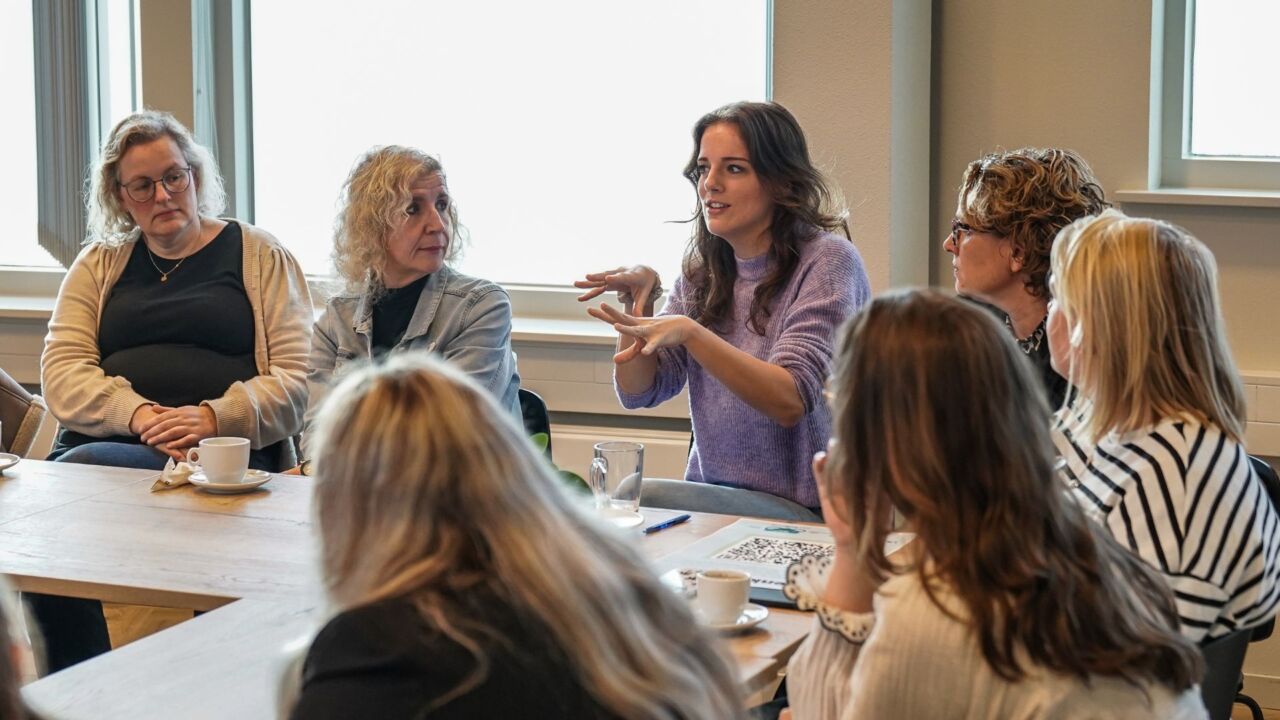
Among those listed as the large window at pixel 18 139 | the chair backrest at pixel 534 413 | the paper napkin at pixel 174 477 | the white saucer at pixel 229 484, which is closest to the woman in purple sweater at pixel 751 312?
the chair backrest at pixel 534 413

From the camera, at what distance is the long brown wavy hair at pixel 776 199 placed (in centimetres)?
277

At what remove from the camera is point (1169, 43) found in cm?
344

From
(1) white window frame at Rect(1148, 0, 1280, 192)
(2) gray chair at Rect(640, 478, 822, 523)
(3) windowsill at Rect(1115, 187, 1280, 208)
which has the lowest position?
(2) gray chair at Rect(640, 478, 822, 523)

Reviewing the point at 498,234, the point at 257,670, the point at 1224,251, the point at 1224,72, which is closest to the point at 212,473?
the point at 257,670

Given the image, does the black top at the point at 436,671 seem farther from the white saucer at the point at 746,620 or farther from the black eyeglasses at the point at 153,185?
the black eyeglasses at the point at 153,185

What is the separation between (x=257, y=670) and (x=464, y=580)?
599 mm

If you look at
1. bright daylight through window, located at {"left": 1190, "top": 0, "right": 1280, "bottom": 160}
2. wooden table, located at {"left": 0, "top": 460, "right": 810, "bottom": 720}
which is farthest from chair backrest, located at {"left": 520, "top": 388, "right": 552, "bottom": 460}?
bright daylight through window, located at {"left": 1190, "top": 0, "right": 1280, "bottom": 160}

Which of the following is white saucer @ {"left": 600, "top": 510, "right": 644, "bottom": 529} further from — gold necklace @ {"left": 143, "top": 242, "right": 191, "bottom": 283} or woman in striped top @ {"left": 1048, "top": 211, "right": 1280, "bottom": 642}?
gold necklace @ {"left": 143, "top": 242, "right": 191, "bottom": 283}

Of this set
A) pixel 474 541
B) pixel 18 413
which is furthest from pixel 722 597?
pixel 18 413

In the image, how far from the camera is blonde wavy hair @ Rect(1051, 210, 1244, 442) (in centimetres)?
159

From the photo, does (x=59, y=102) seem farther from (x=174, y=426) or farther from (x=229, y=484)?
(x=229, y=484)

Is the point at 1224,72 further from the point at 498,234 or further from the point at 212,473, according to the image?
the point at 212,473

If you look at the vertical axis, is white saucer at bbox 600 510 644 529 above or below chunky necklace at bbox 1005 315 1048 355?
below

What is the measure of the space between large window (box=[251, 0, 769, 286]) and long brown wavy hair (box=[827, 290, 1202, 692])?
8.90 ft
